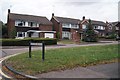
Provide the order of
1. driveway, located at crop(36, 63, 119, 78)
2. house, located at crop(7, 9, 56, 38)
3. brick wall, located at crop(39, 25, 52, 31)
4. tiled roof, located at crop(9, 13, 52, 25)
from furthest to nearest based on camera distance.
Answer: brick wall, located at crop(39, 25, 52, 31), tiled roof, located at crop(9, 13, 52, 25), house, located at crop(7, 9, 56, 38), driveway, located at crop(36, 63, 119, 78)

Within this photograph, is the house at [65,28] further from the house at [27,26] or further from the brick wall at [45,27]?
Answer: the house at [27,26]

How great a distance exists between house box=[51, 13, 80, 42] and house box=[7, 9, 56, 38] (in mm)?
3562

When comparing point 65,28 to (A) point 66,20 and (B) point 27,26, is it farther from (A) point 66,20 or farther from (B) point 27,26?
(B) point 27,26

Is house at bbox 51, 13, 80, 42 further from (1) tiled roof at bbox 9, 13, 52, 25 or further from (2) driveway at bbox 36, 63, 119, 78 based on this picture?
(2) driveway at bbox 36, 63, 119, 78

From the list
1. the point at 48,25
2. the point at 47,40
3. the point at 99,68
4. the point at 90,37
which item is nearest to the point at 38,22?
the point at 48,25

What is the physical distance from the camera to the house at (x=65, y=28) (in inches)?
2369

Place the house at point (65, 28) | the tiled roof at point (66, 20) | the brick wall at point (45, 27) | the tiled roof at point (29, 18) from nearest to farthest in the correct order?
the tiled roof at point (29, 18)
the brick wall at point (45, 27)
the house at point (65, 28)
the tiled roof at point (66, 20)

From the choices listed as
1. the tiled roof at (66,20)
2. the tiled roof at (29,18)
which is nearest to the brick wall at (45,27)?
the tiled roof at (29,18)

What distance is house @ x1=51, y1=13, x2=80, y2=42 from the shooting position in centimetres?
6017

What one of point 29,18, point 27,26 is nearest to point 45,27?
point 29,18

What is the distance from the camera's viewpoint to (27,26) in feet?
178

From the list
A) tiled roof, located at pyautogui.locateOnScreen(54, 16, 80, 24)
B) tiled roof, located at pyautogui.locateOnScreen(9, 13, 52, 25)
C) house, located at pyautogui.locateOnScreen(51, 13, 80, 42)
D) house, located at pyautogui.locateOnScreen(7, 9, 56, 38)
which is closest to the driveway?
house, located at pyautogui.locateOnScreen(7, 9, 56, 38)

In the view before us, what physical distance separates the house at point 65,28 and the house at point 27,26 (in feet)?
11.7

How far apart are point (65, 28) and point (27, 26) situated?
12632mm
